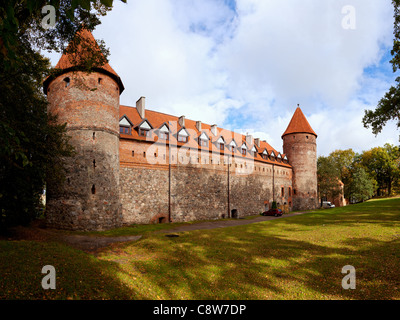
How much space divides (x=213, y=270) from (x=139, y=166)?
16901mm

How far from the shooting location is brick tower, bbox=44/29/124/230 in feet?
60.5

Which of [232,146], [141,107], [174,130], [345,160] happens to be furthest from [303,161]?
[141,107]

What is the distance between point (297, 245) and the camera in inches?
490

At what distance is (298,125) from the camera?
4453cm

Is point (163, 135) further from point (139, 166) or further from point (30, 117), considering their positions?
point (30, 117)

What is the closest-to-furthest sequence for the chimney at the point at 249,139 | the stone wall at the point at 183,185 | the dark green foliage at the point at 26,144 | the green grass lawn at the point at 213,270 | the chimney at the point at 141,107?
the green grass lawn at the point at 213,270 → the dark green foliage at the point at 26,144 → the stone wall at the point at 183,185 → the chimney at the point at 141,107 → the chimney at the point at 249,139

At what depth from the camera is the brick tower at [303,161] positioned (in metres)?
43.9

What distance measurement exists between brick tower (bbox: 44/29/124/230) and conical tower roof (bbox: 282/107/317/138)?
35.4 meters

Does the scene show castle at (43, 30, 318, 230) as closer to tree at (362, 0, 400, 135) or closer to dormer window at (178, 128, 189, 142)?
dormer window at (178, 128, 189, 142)

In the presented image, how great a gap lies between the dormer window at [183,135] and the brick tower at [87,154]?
29.3ft

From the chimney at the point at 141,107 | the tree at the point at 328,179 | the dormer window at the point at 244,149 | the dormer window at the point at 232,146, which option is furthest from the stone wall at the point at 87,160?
the tree at the point at 328,179

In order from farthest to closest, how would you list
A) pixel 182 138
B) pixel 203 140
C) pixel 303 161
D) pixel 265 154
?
pixel 303 161 → pixel 265 154 → pixel 203 140 → pixel 182 138

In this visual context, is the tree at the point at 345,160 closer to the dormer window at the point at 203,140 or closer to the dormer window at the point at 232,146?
the dormer window at the point at 232,146
